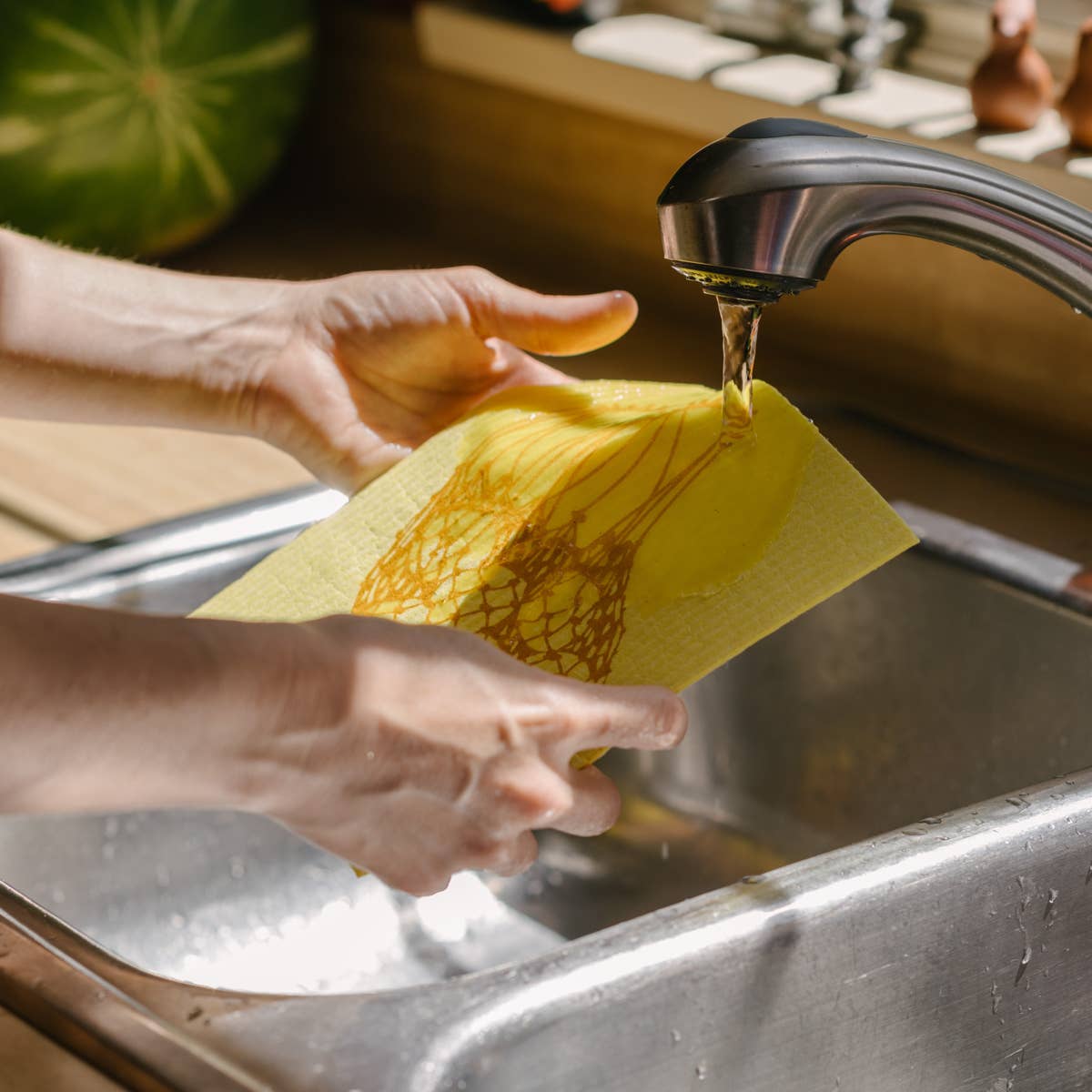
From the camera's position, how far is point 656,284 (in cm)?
125

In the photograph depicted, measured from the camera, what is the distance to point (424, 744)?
18.9 inches

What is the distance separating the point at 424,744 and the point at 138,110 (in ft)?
2.99

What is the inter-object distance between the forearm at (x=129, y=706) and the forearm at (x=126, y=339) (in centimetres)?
33

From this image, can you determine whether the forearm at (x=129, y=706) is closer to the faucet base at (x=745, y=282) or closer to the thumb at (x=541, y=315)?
the faucet base at (x=745, y=282)

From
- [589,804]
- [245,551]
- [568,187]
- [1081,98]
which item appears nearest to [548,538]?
[589,804]

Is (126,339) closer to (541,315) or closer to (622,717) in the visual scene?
(541,315)

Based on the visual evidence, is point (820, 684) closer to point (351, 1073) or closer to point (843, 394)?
point (843, 394)

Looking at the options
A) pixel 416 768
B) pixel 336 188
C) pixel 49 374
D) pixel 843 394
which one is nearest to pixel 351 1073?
pixel 416 768

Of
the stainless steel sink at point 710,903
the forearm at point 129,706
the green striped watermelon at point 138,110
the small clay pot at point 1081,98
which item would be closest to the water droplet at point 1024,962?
the stainless steel sink at point 710,903

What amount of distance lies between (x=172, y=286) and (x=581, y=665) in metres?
0.33

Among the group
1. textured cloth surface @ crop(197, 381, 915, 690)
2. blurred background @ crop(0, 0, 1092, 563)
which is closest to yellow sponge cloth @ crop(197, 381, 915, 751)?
textured cloth surface @ crop(197, 381, 915, 690)

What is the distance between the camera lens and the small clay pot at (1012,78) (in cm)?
97

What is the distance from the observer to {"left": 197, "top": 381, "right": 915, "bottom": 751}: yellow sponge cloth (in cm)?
58

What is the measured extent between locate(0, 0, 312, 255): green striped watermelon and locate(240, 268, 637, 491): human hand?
51 centimetres
